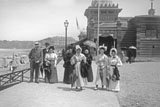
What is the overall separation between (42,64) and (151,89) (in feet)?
17.3

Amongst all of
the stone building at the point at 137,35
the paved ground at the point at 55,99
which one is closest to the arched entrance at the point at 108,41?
the stone building at the point at 137,35

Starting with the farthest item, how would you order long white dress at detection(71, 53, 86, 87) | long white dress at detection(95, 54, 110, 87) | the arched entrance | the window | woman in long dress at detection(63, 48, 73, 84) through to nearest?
the arched entrance, the window, woman in long dress at detection(63, 48, 73, 84), long white dress at detection(95, 54, 110, 87), long white dress at detection(71, 53, 86, 87)

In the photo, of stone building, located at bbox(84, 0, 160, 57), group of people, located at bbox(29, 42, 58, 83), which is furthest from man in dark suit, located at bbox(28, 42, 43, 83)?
stone building, located at bbox(84, 0, 160, 57)

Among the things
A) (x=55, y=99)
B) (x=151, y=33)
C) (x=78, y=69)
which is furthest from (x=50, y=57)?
(x=151, y=33)

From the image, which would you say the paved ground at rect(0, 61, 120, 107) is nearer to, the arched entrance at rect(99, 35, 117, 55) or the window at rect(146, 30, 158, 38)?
the arched entrance at rect(99, 35, 117, 55)

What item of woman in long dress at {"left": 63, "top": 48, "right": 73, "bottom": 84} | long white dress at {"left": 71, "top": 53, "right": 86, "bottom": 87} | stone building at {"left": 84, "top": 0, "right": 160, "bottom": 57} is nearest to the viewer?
long white dress at {"left": 71, "top": 53, "right": 86, "bottom": 87}

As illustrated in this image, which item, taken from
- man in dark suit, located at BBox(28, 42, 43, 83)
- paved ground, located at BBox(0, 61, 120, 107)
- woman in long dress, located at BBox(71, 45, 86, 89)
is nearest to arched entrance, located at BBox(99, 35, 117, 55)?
man in dark suit, located at BBox(28, 42, 43, 83)

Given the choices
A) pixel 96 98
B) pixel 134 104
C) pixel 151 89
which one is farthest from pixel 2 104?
pixel 151 89

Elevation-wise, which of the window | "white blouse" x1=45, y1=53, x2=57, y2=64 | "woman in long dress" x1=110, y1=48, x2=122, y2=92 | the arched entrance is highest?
the window

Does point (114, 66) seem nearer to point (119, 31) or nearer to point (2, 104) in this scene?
point (2, 104)

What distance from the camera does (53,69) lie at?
10.2m

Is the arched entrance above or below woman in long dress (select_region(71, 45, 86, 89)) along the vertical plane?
above

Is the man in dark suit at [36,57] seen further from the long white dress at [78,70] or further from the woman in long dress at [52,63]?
the long white dress at [78,70]

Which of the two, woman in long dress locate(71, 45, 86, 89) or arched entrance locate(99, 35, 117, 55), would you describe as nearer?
woman in long dress locate(71, 45, 86, 89)
